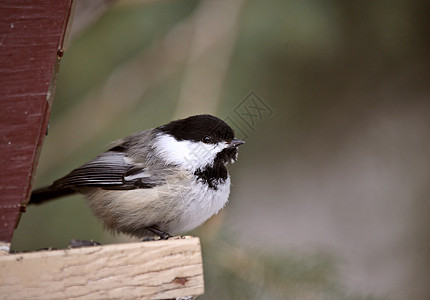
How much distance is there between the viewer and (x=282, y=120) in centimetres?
251

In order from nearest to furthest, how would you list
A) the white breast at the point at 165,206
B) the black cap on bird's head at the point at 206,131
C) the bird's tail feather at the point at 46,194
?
the white breast at the point at 165,206
the black cap on bird's head at the point at 206,131
the bird's tail feather at the point at 46,194

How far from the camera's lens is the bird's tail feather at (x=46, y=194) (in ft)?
5.00

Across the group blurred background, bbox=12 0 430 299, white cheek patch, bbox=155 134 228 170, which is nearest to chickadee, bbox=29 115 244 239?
white cheek patch, bbox=155 134 228 170

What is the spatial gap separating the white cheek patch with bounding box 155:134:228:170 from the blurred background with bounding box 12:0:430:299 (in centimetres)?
13

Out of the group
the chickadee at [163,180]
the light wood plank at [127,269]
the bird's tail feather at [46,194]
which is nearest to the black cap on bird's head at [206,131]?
the chickadee at [163,180]

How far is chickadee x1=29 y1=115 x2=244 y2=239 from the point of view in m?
1.31

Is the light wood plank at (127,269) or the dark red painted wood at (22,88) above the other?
the dark red painted wood at (22,88)

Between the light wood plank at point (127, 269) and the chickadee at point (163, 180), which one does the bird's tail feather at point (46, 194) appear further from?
the light wood plank at point (127, 269)

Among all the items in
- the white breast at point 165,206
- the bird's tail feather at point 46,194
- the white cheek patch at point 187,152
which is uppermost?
the white cheek patch at point 187,152

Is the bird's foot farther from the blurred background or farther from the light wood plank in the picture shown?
the light wood plank

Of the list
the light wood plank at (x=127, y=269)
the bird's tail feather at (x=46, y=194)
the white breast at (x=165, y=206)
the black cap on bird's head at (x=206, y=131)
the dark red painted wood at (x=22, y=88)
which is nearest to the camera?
the light wood plank at (x=127, y=269)

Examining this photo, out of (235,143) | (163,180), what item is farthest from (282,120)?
(163,180)

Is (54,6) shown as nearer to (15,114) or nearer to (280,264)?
(15,114)

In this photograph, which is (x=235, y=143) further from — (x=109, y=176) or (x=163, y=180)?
(x=109, y=176)
